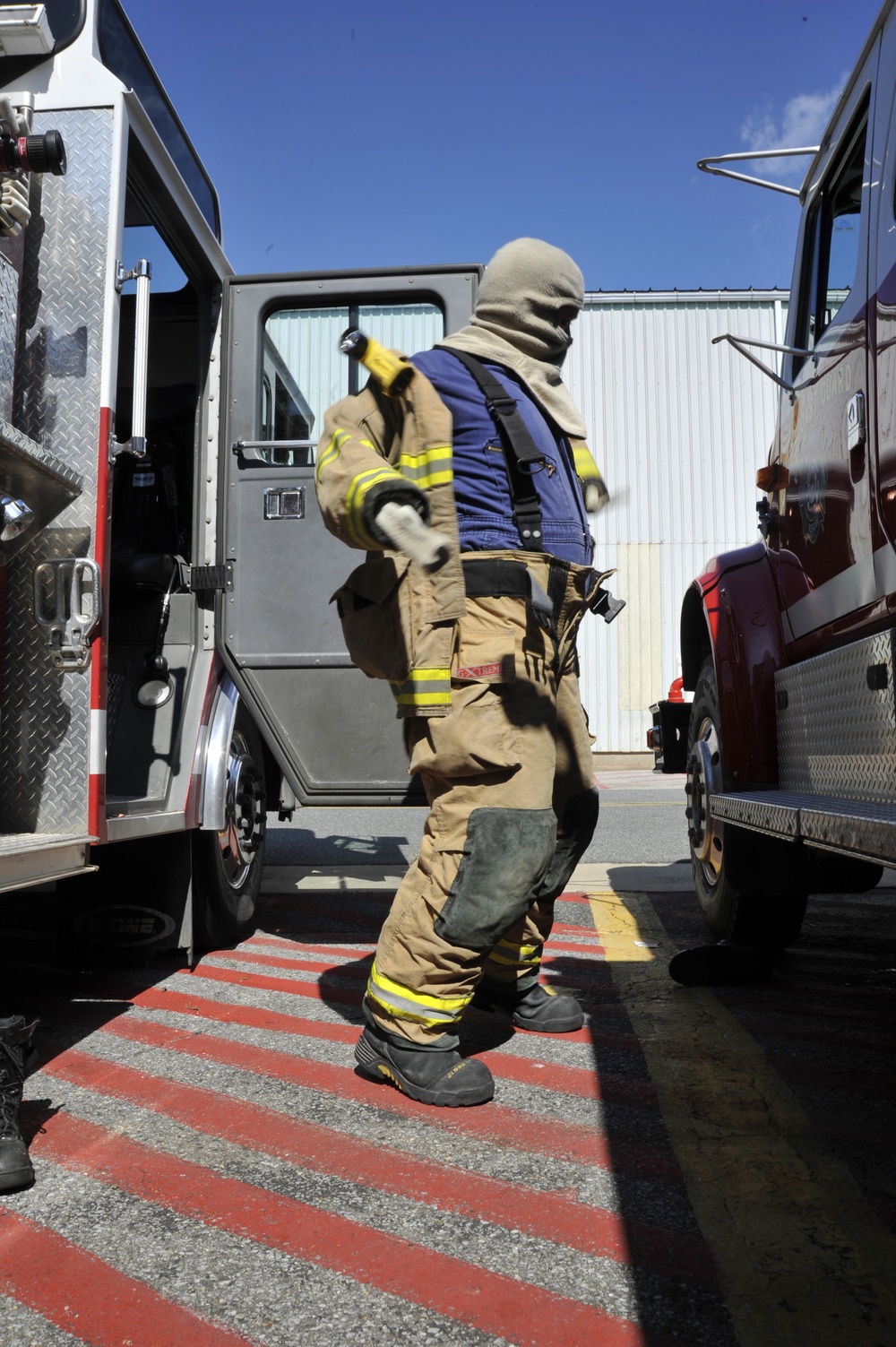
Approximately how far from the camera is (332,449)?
8.01 ft

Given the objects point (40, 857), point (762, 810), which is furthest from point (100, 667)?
point (762, 810)

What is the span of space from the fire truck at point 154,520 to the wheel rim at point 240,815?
0.01m

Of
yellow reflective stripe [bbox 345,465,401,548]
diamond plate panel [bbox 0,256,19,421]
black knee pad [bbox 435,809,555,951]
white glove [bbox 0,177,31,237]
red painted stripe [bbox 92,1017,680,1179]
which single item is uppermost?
white glove [bbox 0,177,31,237]

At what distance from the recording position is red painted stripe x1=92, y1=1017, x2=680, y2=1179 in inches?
79.5

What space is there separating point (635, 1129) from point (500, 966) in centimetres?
73

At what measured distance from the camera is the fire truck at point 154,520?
8.84ft

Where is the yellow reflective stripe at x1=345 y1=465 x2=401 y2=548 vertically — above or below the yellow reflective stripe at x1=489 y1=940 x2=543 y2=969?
above

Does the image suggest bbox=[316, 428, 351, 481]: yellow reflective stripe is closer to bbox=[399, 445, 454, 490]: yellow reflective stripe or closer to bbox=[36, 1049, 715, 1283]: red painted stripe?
bbox=[399, 445, 454, 490]: yellow reflective stripe

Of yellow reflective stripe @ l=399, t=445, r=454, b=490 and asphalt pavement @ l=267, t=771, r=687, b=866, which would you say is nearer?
yellow reflective stripe @ l=399, t=445, r=454, b=490

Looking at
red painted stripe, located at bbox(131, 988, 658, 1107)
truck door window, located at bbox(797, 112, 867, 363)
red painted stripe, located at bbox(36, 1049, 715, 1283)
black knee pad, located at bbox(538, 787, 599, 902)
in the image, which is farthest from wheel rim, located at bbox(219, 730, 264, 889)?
truck door window, located at bbox(797, 112, 867, 363)

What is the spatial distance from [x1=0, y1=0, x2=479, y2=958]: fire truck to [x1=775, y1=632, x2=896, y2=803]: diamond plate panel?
147cm

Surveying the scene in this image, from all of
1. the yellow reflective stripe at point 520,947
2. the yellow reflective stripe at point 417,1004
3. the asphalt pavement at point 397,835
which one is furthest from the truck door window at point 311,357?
the asphalt pavement at point 397,835

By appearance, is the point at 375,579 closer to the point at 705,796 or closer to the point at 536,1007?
the point at 536,1007

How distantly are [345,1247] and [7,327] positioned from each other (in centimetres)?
221
